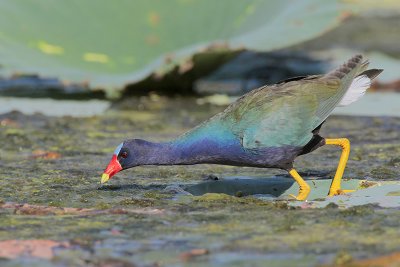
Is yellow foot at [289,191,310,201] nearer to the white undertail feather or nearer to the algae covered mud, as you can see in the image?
the algae covered mud

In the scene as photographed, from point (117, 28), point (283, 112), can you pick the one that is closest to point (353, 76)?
point (283, 112)

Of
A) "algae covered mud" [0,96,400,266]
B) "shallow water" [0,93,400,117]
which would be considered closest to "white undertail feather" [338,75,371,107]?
"algae covered mud" [0,96,400,266]

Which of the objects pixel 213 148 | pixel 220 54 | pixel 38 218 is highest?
pixel 220 54

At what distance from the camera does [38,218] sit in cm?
315

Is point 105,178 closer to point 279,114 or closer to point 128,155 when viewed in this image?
point 128,155

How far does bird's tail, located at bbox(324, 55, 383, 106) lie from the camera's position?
13.6ft

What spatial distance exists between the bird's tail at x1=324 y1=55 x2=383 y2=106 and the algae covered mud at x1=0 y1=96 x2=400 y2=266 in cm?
37

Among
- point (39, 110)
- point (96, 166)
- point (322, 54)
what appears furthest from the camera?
point (322, 54)

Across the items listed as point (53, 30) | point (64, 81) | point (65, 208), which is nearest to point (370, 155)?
point (65, 208)

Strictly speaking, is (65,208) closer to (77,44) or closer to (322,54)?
(77,44)

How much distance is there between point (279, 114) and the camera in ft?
12.6

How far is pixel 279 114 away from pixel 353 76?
21.0 inches

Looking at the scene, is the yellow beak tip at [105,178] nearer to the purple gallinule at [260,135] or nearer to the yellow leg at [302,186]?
the purple gallinule at [260,135]

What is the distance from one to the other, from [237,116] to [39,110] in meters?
3.32
